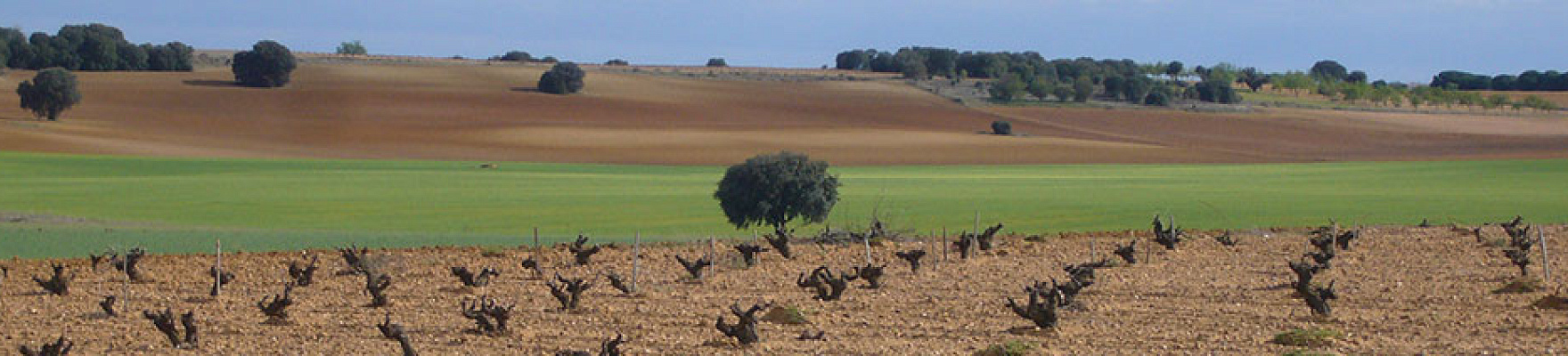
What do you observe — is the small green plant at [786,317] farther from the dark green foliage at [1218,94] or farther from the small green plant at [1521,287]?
the dark green foliage at [1218,94]

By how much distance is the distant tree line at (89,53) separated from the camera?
13700cm

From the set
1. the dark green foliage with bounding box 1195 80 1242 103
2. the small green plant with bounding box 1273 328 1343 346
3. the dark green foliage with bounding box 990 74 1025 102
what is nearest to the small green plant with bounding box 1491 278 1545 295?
the small green plant with bounding box 1273 328 1343 346

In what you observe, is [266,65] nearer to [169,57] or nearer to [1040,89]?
[169,57]

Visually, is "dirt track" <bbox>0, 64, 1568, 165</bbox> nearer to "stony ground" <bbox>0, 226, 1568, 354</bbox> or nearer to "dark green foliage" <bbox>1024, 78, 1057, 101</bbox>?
"dark green foliage" <bbox>1024, 78, 1057, 101</bbox>

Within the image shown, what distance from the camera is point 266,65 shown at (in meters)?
124

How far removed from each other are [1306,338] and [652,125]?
94.6 meters

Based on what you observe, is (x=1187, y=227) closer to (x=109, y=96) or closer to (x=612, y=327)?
(x=612, y=327)

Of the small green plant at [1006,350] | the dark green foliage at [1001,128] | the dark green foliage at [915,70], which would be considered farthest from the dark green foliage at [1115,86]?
the small green plant at [1006,350]

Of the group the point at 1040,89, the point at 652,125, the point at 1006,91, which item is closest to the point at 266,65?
the point at 652,125

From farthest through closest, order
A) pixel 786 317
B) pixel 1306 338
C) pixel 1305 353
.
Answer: pixel 786 317
pixel 1306 338
pixel 1305 353

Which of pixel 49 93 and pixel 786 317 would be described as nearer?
pixel 786 317

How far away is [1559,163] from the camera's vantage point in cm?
8775

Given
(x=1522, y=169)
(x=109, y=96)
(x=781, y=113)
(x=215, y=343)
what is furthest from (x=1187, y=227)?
(x=109, y=96)

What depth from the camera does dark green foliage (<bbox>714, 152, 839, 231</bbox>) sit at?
1940 inches
